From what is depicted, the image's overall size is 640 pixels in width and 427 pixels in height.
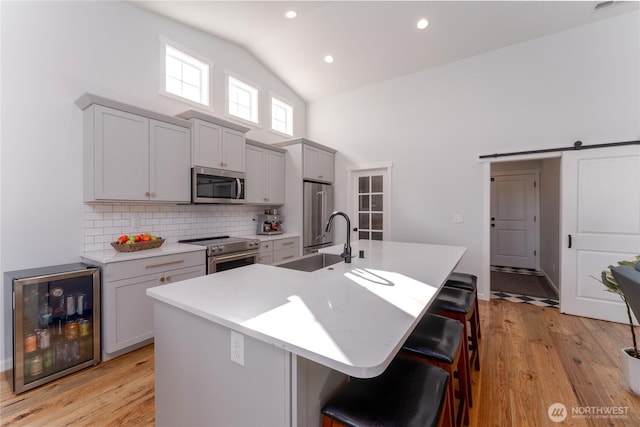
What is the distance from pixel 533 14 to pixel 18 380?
5891 mm

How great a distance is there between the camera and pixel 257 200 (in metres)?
4.06

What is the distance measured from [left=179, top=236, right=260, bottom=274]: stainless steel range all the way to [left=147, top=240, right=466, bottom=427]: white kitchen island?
1.52m

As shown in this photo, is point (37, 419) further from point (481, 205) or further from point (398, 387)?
point (481, 205)

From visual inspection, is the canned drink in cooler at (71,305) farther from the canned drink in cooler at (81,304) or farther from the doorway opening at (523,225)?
the doorway opening at (523,225)

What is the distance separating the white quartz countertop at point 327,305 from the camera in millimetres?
793

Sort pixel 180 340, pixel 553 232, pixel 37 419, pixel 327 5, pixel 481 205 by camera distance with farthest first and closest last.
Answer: pixel 553 232, pixel 481 205, pixel 327 5, pixel 37 419, pixel 180 340

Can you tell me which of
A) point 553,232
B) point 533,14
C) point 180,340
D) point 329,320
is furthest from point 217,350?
point 553,232

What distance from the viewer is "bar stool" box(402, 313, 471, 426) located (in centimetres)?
133

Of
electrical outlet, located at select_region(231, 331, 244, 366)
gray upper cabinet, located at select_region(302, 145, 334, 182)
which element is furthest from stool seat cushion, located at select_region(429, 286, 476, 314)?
gray upper cabinet, located at select_region(302, 145, 334, 182)

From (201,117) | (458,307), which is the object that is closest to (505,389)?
(458,307)

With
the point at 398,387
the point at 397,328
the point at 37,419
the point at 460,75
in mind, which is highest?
the point at 460,75

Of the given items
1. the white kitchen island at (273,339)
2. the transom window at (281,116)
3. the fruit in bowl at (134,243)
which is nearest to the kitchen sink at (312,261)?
the white kitchen island at (273,339)

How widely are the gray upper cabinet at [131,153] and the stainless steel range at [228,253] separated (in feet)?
2.10

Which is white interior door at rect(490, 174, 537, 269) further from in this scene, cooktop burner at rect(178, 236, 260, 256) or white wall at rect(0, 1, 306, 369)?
white wall at rect(0, 1, 306, 369)
